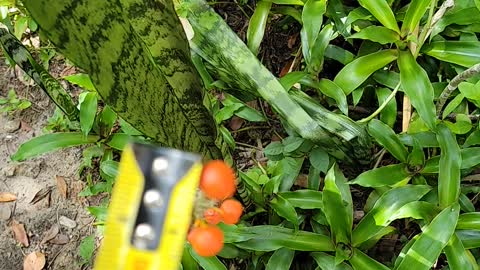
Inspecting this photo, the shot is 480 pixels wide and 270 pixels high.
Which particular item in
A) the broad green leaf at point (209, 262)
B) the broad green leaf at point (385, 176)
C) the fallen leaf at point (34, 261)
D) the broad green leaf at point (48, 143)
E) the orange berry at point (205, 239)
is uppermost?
the orange berry at point (205, 239)

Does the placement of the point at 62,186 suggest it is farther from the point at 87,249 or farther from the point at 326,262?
the point at 326,262

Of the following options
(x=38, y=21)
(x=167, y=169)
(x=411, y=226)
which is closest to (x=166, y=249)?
(x=167, y=169)

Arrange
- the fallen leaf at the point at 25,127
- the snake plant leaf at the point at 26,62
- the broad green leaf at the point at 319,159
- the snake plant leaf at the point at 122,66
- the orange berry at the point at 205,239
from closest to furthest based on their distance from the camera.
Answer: the orange berry at the point at 205,239 < the snake plant leaf at the point at 122,66 < the snake plant leaf at the point at 26,62 < the broad green leaf at the point at 319,159 < the fallen leaf at the point at 25,127

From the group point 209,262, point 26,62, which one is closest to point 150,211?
point 26,62

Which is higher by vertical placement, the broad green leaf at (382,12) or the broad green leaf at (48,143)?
the broad green leaf at (382,12)

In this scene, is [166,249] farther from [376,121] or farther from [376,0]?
[376,0]

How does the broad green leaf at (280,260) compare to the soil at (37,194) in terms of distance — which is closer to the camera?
the broad green leaf at (280,260)

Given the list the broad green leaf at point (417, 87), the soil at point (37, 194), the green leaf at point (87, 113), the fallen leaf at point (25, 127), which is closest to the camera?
the broad green leaf at point (417, 87)

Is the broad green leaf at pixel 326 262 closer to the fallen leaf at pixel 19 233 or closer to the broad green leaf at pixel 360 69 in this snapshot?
the broad green leaf at pixel 360 69

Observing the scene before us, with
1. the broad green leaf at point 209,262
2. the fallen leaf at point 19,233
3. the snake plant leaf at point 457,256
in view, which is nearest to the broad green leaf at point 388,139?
the snake plant leaf at point 457,256
